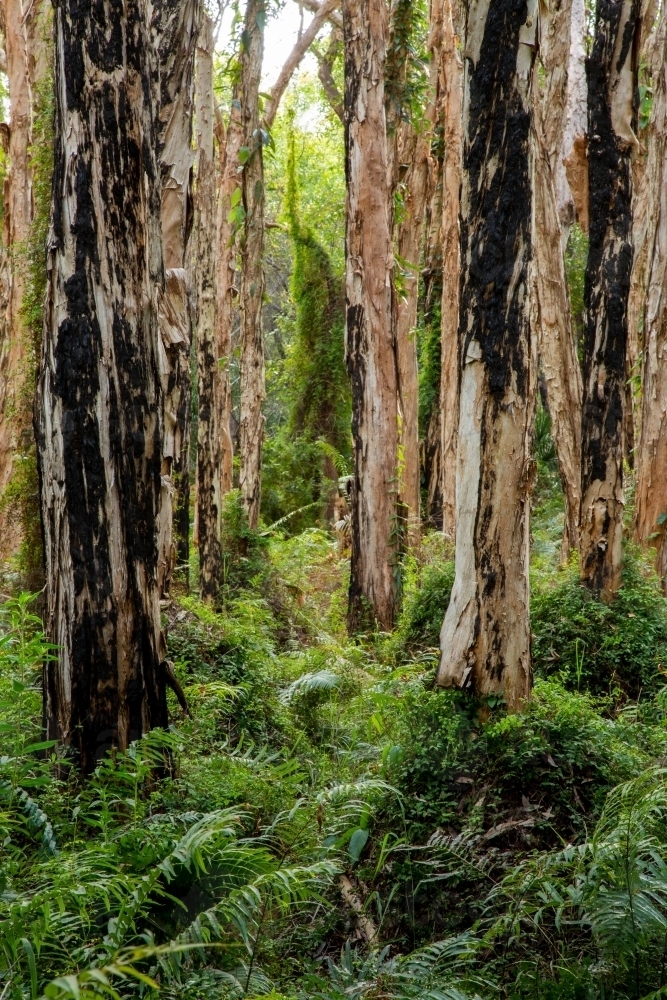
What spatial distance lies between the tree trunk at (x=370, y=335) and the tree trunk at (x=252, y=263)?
345cm

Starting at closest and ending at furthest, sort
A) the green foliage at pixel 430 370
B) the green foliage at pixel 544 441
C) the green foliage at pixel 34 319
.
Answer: the green foliage at pixel 34 319, the green foliage at pixel 430 370, the green foliage at pixel 544 441

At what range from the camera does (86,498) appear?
412 centimetres

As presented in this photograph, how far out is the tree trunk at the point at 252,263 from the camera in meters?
12.4

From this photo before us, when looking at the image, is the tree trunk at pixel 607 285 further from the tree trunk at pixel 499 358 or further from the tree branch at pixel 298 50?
the tree branch at pixel 298 50

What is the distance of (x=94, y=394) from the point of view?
414 cm

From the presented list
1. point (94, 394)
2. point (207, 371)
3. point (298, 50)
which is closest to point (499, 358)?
point (94, 394)

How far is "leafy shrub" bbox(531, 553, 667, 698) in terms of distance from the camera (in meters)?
7.00

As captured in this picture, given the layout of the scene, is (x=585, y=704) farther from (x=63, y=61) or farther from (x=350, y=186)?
(x=350, y=186)

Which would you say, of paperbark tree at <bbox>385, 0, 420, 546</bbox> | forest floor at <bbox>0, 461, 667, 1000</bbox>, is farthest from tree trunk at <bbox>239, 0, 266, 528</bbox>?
forest floor at <bbox>0, 461, 667, 1000</bbox>

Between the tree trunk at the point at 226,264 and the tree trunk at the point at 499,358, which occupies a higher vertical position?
the tree trunk at the point at 226,264

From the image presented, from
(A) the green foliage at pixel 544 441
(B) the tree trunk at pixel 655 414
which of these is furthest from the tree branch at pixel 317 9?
(B) the tree trunk at pixel 655 414

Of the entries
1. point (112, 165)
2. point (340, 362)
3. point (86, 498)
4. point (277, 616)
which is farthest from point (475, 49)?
point (340, 362)

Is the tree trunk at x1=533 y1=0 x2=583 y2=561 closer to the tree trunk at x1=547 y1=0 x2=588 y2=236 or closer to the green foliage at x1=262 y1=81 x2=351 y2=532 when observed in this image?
the tree trunk at x1=547 y1=0 x2=588 y2=236

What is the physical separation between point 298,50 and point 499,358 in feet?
47.1
